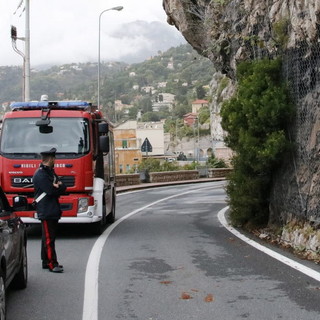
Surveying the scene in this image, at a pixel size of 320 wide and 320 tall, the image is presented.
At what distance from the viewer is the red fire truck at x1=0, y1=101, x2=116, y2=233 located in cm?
1289

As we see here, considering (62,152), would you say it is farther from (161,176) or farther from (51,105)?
(161,176)

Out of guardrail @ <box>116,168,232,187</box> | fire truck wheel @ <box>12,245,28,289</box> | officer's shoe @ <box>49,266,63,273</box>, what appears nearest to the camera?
fire truck wheel @ <box>12,245,28,289</box>

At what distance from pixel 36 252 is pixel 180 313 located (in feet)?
16.8

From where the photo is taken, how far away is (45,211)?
355 inches

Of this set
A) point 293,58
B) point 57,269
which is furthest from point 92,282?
point 293,58

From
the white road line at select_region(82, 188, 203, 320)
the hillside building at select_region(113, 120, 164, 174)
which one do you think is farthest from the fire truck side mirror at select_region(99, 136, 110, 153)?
the hillside building at select_region(113, 120, 164, 174)

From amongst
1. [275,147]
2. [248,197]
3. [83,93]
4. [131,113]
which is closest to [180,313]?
[275,147]

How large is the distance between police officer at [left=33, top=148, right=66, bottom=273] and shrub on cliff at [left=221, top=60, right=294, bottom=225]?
15.6ft

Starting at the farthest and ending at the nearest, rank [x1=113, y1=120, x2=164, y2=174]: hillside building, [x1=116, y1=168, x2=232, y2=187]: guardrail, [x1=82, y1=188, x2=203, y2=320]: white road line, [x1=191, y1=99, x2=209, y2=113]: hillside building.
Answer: [x1=191, y1=99, x2=209, y2=113]: hillside building → [x1=113, y1=120, x2=164, y2=174]: hillside building → [x1=116, y1=168, x2=232, y2=187]: guardrail → [x1=82, y1=188, x2=203, y2=320]: white road line

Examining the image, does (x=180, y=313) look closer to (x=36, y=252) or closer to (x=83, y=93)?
(x=36, y=252)

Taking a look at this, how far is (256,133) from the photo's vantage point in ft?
41.5

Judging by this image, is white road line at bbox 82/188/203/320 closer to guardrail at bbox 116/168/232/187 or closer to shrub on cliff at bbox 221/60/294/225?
shrub on cliff at bbox 221/60/294/225

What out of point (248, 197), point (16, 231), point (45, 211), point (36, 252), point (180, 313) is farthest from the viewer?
point (248, 197)

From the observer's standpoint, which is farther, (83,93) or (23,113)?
(83,93)
